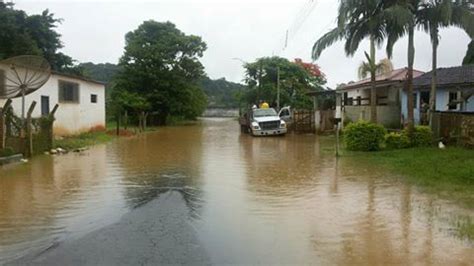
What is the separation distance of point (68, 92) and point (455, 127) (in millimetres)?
19701

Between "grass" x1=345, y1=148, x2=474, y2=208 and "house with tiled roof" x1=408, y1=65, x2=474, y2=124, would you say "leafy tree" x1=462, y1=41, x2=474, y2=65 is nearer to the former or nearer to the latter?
"house with tiled roof" x1=408, y1=65, x2=474, y2=124

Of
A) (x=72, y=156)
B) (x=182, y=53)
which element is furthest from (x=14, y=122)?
(x=182, y=53)

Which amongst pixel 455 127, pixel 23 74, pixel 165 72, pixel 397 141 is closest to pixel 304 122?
pixel 397 141

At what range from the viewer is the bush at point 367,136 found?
1906 cm

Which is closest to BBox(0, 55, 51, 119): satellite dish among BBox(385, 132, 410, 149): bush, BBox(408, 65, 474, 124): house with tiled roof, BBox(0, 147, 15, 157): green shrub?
BBox(0, 147, 15, 157): green shrub

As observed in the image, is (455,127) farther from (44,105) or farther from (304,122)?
(44,105)

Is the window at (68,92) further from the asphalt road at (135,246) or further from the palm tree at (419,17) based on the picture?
the asphalt road at (135,246)

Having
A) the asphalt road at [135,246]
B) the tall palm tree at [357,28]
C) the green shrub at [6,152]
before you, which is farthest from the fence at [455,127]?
the green shrub at [6,152]

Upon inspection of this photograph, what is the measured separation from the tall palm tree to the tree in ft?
88.4

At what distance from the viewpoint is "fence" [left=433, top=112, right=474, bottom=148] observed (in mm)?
17047

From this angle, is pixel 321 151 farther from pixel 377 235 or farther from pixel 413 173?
pixel 377 235

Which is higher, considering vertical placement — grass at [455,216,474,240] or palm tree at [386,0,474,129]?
palm tree at [386,0,474,129]

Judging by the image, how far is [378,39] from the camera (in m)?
21.5

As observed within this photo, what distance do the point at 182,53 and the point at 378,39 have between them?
32.6m
